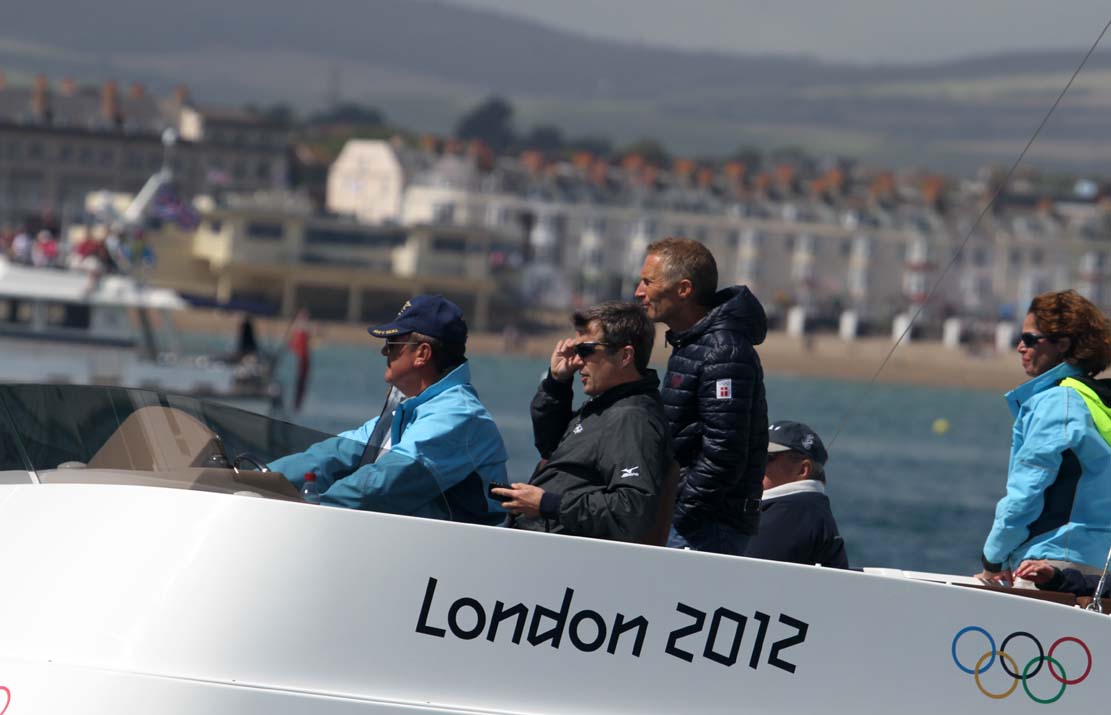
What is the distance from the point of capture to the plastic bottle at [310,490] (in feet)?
14.7

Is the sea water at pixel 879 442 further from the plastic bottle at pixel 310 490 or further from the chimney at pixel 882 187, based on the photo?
the chimney at pixel 882 187

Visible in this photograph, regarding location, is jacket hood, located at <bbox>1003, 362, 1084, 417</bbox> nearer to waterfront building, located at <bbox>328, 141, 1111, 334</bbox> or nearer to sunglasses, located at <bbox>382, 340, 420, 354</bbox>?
sunglasses, located at <bbox>382, 340, 420, 354</bbox>

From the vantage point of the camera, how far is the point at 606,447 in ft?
15.0

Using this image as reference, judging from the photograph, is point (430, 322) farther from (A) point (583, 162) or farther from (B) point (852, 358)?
(A) point (583, 162)

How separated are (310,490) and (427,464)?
0.31 meters

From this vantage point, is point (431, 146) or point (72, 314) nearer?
point (72, 314)

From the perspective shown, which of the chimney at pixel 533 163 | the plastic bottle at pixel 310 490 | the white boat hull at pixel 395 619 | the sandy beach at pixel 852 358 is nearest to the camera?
the white boat hull at pixel 395 619

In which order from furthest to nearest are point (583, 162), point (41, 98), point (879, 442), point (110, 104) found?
1. point (583, 162)
2. point (110, 104)
3. point (41, 98)
4. point (879, 442)

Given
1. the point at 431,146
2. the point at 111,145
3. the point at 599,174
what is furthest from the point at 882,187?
the point at 111,145

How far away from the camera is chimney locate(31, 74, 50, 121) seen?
152 metres

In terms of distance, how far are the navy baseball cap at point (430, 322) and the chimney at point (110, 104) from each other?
505 ft

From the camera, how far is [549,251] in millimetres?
137000

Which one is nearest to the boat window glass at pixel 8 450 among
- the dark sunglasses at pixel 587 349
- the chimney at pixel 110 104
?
the dark sunglasses at pixel 587 349

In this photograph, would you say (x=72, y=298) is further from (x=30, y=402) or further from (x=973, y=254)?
(x=973, y=254)
